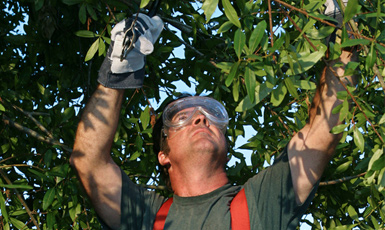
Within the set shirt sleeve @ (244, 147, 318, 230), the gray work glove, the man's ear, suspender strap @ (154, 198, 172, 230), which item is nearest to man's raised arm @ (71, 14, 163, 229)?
the gray work glove

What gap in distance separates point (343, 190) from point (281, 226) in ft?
5.51

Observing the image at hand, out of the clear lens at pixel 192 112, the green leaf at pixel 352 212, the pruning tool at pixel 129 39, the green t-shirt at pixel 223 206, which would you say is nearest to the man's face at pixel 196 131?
the clear lens at pixel 192 112

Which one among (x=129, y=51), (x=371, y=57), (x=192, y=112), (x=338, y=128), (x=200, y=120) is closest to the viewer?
(x=371, y=57)

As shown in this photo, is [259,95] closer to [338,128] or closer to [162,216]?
[338,128]

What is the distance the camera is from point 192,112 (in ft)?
12.5

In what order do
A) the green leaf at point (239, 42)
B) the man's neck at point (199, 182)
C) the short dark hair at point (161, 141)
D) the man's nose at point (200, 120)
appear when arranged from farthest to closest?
the short dark hair at point (161, 141) < the man's nose at point (200, 120) < the man's neck at point (199, 182) < the green leaf at point (239, 42)

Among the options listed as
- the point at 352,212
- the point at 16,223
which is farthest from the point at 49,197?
the point at 352,212

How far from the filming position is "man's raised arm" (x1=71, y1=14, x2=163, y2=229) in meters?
3.21

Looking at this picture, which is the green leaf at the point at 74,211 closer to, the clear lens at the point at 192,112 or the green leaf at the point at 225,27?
the clear lens at the point at 192,112

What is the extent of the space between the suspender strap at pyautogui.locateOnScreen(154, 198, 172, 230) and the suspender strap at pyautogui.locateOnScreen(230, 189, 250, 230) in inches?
14.5

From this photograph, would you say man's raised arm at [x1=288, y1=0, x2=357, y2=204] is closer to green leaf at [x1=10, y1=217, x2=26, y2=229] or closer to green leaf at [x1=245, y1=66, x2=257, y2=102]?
green leaf at [x1=245, y1=66, x2=257, y2=102]

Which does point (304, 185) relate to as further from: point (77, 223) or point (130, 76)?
point (77, 223)

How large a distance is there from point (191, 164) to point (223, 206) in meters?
0.42

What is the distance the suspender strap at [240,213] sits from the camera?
2.97 metres
